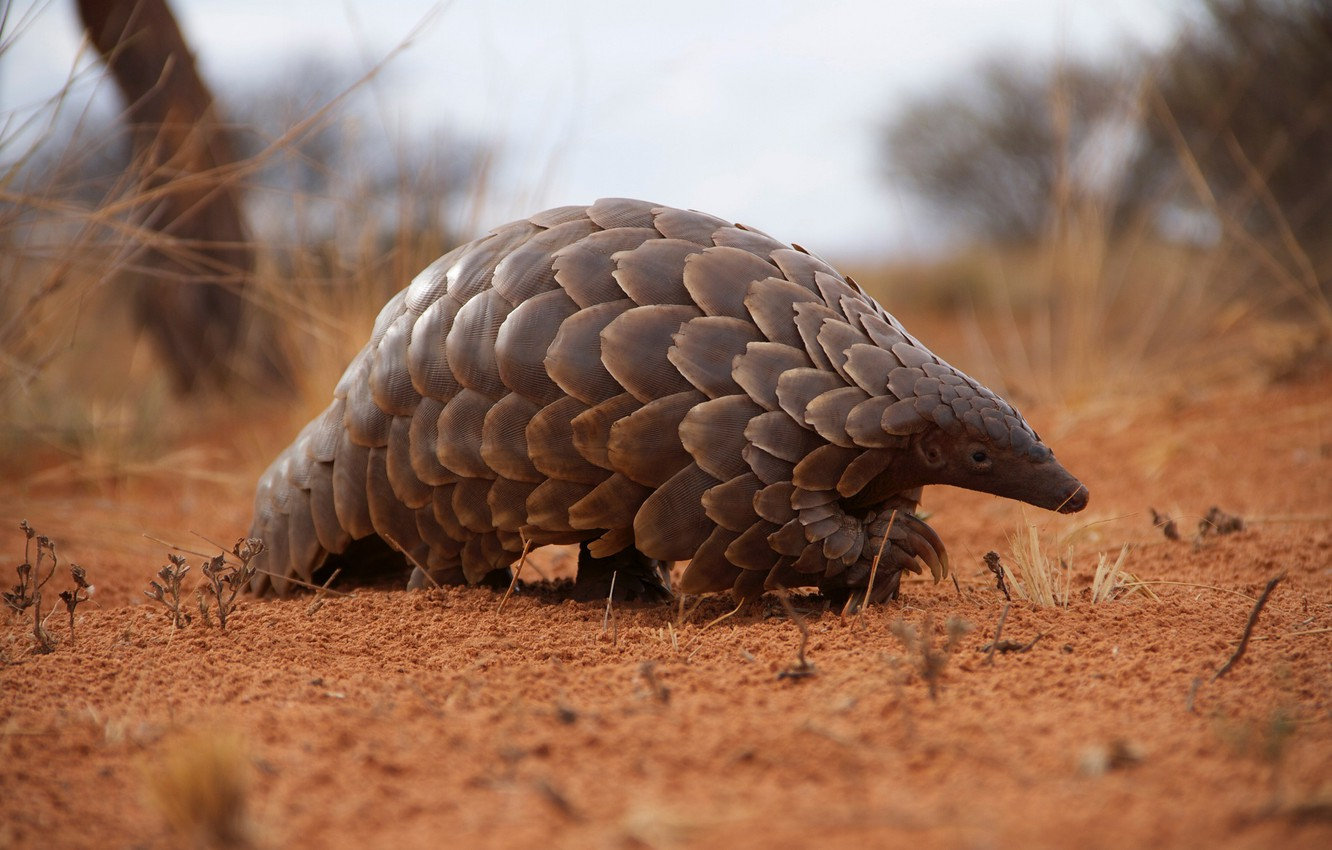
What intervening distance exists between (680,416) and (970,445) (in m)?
0.73

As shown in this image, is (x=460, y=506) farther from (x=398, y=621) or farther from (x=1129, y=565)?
(x=1129, y=565)

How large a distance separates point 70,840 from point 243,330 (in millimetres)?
7432

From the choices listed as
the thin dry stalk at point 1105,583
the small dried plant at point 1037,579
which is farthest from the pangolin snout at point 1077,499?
the thin dry stalk at point 1105,583

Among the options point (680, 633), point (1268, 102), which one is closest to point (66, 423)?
point (680, 633)

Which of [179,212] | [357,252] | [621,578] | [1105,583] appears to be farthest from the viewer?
[179,212]

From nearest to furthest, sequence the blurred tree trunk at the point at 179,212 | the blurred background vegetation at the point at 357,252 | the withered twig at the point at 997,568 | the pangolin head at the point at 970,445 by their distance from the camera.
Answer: the pangolin head at the point at 970,445, the withered twig at the point at 997,568, the blurred background vegetation at the point at 357,252, the blurred tree trunk at the point at 179,212

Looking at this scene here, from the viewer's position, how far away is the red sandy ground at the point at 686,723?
163 cm

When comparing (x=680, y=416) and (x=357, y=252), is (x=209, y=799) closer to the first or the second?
(x=680, y=416)

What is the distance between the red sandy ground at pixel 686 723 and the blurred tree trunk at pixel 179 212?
4.52 m

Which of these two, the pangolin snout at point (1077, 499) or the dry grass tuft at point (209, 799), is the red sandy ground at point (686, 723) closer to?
the dry grass tuft at point (209, 799)

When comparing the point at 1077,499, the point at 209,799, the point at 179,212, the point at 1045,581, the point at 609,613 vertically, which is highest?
the point at 179,212

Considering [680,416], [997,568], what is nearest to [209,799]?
[680,416]

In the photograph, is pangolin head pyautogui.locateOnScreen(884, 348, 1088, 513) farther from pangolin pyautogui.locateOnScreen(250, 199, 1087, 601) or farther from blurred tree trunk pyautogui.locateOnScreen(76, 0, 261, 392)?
blurred tree trunk pyautogui.locateOnScreen(76, 0, 261, 392)

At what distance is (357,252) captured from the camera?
5738mm
